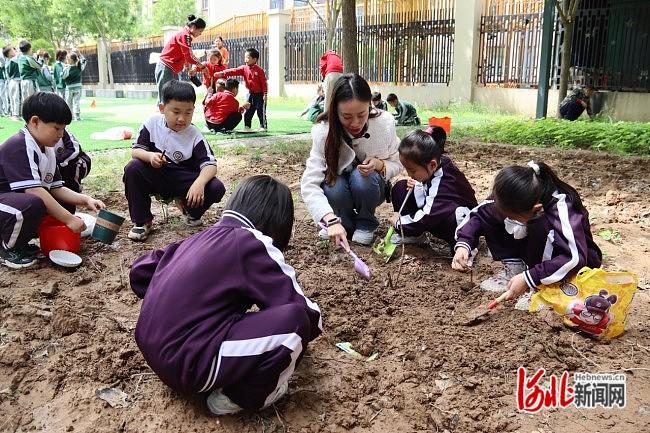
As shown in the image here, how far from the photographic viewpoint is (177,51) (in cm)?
809

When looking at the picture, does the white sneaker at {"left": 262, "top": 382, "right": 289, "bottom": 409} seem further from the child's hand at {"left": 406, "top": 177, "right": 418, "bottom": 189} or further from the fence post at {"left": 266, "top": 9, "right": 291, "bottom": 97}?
the fence post at {"left": 266, "top": 9, "right": 291, "bottom": 97}

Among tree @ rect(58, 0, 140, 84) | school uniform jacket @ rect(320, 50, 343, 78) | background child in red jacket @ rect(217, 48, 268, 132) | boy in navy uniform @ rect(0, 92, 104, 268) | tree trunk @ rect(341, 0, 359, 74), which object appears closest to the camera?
boy in navy uniform @ rect(0, 92, 104, 268)

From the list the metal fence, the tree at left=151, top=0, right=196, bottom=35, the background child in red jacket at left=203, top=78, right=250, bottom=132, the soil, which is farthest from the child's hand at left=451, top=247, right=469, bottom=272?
the tree at left=151, top=0, right=196, bottom=35

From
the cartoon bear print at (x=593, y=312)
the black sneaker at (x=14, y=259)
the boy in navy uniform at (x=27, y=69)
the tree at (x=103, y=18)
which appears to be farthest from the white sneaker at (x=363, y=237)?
the tree at (x=103, y=18)

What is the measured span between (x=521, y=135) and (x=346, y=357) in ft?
19.9

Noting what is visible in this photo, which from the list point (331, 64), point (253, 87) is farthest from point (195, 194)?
point (331, 64)

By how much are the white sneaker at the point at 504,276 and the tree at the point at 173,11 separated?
38.8m

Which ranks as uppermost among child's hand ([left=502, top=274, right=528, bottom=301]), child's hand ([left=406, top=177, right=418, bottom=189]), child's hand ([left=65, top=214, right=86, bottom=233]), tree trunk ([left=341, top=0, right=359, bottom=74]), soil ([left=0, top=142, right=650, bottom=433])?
tree trunk ([left=341, top=0, right=359, bottom=74])

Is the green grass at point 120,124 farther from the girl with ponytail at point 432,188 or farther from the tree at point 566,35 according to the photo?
the girl with ponytail at point 432,188

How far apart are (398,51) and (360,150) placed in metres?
13.2

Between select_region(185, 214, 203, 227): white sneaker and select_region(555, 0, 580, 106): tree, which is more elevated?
select_region(555, 0, 580, 106): tree

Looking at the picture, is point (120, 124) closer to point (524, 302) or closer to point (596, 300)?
point (524, 302)

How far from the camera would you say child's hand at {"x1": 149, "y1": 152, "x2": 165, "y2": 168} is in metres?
3.49

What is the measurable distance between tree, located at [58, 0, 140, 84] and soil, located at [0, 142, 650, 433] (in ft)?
87.2
